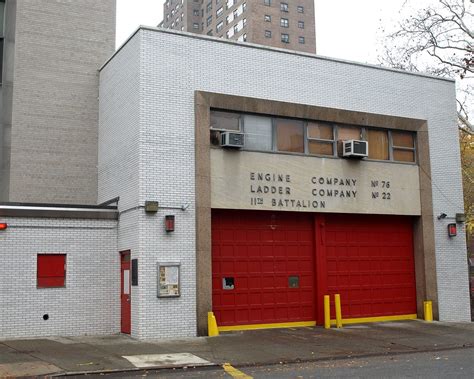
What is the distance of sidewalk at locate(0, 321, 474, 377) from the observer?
11.9 metres

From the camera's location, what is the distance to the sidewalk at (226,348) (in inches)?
467

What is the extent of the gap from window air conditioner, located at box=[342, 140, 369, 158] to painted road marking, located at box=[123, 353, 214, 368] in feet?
26.7

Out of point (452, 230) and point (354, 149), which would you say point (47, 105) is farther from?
point (452, 230)

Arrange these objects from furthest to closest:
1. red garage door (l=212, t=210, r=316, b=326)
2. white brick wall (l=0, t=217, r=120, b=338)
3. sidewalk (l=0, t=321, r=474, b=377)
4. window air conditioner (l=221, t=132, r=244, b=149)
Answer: red garage door (l=212, t=210, r=316, b=326) < window air conditioner (l=221, t=132, r=244, b=149) < white brick wall (l=0, t=217, r=120, b=338) < sidewalk (l=0, t=321, r=474, b=377)

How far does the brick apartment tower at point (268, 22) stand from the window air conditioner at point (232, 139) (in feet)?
220

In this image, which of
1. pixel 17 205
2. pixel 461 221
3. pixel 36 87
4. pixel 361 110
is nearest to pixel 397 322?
pixel 461 221

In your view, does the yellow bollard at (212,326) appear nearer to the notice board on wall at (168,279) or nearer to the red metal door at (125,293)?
the notice board on wall at (168,279)

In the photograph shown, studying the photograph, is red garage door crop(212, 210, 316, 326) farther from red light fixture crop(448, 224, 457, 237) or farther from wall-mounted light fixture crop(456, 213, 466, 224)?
wall-mounted light fixture crop(456, 213, 466, 224)

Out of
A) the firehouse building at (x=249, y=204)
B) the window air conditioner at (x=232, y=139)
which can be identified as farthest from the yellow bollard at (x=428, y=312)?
the window air conditioner at (x=232, y=139)

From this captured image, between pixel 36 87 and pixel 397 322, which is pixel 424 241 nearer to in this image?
pixel 397 322

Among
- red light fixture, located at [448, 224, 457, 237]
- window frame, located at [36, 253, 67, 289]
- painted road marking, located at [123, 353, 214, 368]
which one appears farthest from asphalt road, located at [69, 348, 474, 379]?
red light fixture, located at [448, 224, 457, 237]

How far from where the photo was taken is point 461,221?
796 inches

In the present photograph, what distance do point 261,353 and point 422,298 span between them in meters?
7.98

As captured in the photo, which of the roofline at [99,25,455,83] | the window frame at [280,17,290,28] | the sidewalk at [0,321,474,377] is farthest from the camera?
the window frame at [280,17,290,28]
